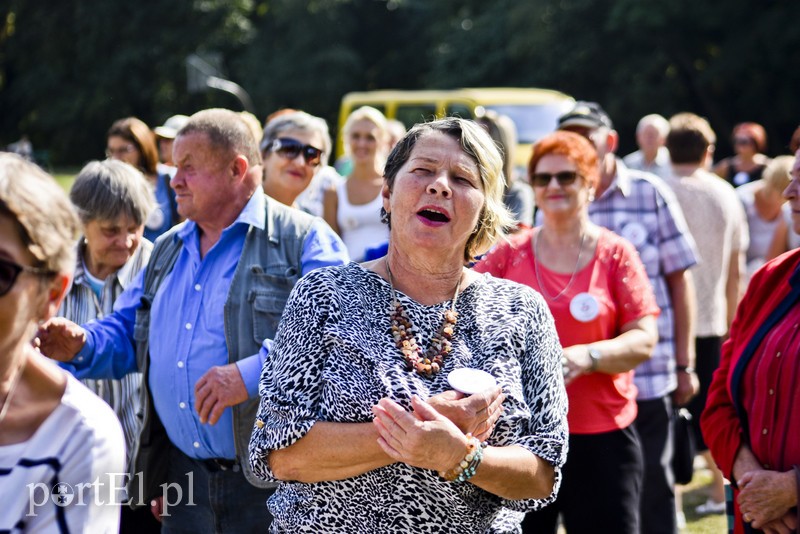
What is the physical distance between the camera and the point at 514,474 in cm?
266

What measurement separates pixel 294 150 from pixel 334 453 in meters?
3.46

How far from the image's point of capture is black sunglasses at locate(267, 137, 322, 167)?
5820 mm

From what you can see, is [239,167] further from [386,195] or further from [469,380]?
[469,380]

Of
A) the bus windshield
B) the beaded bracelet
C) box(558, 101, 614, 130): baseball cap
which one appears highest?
the bus windshield

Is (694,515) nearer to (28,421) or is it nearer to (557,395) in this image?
(557,395)

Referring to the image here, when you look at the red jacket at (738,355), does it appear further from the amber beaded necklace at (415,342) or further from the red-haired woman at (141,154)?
the red-haired woman at (141,154)

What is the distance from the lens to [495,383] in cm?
265

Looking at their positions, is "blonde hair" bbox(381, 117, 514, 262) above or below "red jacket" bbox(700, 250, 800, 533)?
above

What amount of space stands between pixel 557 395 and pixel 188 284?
4.99 ft

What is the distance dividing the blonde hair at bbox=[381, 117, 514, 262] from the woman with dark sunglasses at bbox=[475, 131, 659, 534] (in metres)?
0.87

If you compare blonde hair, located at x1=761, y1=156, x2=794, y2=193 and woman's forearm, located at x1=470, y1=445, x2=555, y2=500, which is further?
blonde hair, located at x1=761, y1=156, x2=794, y2=193

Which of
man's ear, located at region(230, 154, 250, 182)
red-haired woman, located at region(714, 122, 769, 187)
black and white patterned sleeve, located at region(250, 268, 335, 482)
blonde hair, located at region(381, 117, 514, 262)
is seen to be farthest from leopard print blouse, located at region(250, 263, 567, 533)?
red-haired woman, located at region(714, 122, 769, 187)

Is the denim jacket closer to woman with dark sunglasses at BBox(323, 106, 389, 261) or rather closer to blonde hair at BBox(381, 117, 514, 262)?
blonde hair at BBox(381, 117, 514, 262)

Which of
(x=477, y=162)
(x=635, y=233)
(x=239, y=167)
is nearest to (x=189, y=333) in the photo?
(x=239, y=167)
